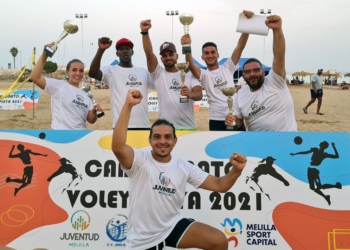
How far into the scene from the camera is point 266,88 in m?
4.22

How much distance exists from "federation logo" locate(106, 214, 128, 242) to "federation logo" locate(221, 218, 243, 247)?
1.05m

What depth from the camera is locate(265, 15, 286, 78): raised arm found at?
387 centimetres

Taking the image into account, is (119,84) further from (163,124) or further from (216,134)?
(163,124)

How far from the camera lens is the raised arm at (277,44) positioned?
3865mm

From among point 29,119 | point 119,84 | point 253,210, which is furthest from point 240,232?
point 29,119

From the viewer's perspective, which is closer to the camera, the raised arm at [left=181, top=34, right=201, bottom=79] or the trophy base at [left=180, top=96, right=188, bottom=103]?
the trophy base at [left=180, top=96, right=188, bottom=103]

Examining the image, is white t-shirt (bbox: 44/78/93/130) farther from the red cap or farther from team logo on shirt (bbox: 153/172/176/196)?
team logo on shirt (bbox: 153/172/176/196)

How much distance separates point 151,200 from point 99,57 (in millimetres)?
2641

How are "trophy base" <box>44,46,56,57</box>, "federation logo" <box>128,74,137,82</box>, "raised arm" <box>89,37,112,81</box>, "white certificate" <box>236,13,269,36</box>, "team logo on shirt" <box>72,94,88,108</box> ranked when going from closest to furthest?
"trophy base" <box>44,46,56,57</box>, "white certificate" <box>236,13,269,36</box>, "team logo on shirt" <box>72,94,88,108</box>, "raised arm" <box>89,37,112,81</box>, "federation logo" <box>128,74,137,82</box>

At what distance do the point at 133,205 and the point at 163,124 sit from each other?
2.40 ft

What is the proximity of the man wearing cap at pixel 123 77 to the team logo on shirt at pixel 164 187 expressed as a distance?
2015mm

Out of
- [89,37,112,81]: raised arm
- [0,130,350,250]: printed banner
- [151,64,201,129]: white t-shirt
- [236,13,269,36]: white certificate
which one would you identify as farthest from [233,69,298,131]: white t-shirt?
[89,37,112,81]: raised arm

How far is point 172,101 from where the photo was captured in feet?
16.2

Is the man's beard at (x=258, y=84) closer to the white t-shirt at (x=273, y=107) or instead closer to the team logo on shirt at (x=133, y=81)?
the white t-shirt at (x=273, y=107)
